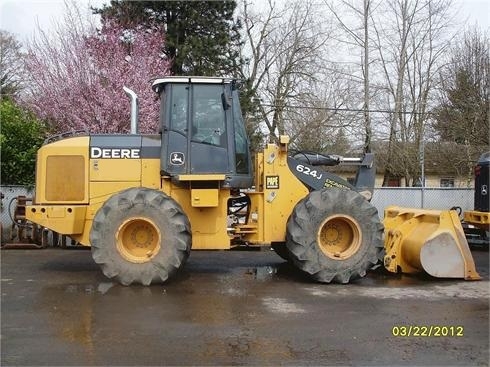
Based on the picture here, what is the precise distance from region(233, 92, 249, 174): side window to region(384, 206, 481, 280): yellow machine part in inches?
105

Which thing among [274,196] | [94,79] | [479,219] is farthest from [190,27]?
[274,196]

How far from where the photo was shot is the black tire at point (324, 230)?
864 cm

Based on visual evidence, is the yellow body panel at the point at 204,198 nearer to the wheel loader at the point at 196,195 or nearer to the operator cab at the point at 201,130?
the wheel loader at the point at 196,195

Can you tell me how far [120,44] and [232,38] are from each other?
538 centimetres

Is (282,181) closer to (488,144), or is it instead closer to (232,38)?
(488,144)

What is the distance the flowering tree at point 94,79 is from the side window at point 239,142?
9.17m

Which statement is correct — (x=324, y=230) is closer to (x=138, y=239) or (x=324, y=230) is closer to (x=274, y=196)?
(x=274, y=196)

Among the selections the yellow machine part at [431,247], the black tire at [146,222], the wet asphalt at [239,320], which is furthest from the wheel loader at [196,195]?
the wet asphalt at [239,320]

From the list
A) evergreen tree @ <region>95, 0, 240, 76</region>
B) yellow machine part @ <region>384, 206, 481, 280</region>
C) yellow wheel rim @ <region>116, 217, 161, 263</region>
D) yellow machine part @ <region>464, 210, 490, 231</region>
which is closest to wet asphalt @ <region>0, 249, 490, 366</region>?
yellow machine part @ <region>384, 206, 481, 280</region>

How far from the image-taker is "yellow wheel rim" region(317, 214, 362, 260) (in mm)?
8792

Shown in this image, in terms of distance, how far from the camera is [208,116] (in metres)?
8.94

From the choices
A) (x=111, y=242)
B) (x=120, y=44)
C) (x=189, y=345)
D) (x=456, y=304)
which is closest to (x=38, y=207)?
(x=111, y=242)

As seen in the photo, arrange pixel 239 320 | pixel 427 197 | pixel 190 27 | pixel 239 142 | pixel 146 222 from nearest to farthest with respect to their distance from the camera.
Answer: pixel 239 320, pixel 146 222, pixel 239 142, pixel 427 197, pixel 190 27

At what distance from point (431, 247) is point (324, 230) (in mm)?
1580
